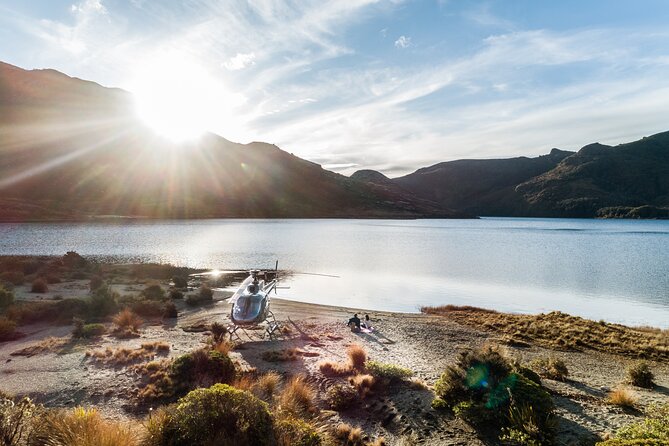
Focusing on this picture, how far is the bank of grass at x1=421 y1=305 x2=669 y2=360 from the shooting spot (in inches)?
727

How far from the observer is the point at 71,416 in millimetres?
7461

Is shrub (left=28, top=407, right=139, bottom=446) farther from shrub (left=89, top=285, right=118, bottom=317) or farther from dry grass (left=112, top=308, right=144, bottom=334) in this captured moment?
shrub (left=89, top=285, right=118, bottom=317)

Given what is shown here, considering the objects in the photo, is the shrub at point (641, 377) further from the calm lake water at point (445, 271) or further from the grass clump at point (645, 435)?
the calm lake water at point (445, 271)

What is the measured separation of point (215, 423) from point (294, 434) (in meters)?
1.66

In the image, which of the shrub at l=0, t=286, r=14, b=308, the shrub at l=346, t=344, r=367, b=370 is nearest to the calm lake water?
the shrub at l=346, t=344, r=367, b=370

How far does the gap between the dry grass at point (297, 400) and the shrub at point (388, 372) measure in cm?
267

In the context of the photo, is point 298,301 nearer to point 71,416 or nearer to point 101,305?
point 101,305

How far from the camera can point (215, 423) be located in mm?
7113

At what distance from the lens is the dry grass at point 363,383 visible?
11.6 m

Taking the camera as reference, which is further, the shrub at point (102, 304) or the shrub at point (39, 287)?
the shrub at point (39, 287)

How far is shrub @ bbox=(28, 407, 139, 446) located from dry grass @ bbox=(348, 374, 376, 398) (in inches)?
256

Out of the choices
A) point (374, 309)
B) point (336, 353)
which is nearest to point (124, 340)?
point (336, 353)

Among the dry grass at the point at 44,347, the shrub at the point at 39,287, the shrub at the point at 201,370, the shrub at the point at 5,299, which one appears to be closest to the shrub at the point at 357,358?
the shrub at the point at 201,370

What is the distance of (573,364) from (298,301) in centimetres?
2081
